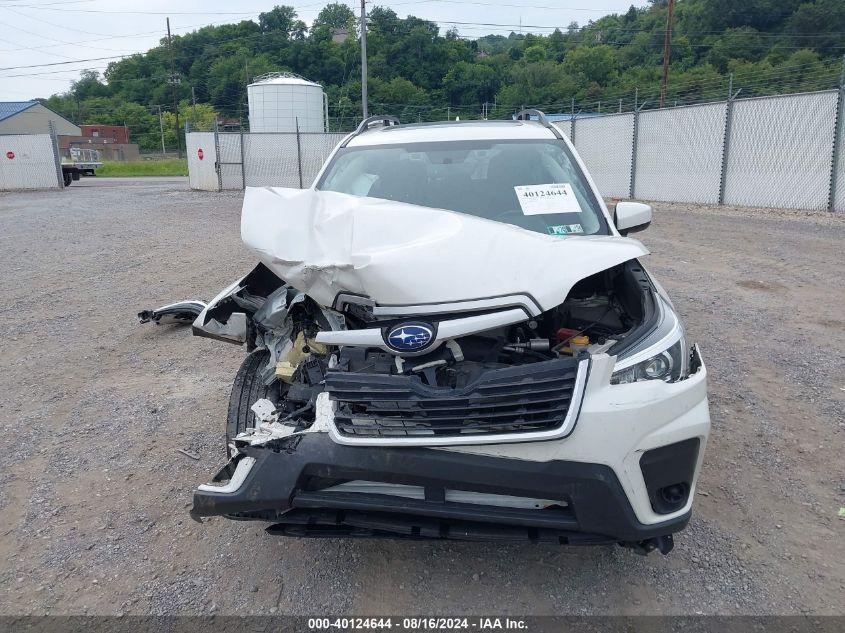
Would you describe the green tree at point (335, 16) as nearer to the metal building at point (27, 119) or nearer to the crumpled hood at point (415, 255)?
the metal building at point (27, 119)

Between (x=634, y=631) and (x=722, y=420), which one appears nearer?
(x=634, y=631)

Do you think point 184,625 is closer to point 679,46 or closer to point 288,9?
point 679,46

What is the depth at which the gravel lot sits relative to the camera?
8.79ft

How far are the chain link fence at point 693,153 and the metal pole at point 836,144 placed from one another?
20mm

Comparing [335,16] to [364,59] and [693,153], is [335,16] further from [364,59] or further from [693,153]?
[693,153]

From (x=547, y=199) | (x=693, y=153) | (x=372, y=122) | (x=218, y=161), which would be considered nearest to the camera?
(x=547, y=199)

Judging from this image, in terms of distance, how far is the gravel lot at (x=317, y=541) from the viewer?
8.79ft

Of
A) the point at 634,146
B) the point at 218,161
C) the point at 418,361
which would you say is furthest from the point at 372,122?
the point at 218,161

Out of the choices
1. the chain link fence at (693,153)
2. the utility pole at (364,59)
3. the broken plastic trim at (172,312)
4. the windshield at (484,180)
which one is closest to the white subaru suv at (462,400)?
the windshield at (484,180)

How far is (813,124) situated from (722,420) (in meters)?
12.2

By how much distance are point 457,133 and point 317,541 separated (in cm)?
261

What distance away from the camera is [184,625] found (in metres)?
2.53

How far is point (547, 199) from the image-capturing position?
147 inches

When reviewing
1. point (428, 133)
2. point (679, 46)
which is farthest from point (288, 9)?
point (428, 133)
